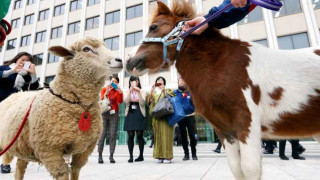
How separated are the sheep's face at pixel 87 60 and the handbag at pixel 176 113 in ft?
11.4

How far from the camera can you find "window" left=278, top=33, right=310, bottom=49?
1659cm

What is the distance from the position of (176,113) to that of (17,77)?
12.4 ft

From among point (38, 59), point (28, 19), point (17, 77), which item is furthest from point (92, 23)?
point (17, 77)

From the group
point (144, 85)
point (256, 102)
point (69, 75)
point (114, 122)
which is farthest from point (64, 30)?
point (256, 102)

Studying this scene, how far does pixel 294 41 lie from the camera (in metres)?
17.0

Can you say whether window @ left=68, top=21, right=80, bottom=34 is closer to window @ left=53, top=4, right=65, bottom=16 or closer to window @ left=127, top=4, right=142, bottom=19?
window @ left=53, top=4, right=65, bottom=16

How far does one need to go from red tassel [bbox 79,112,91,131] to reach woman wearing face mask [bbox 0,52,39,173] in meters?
1.32

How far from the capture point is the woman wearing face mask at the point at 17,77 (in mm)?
2944

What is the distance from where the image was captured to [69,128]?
6.96 feet

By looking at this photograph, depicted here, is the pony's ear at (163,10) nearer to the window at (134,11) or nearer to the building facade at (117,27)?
the building facade at (117,27)

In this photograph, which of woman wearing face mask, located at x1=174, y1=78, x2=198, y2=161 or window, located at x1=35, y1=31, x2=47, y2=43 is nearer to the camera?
woman wearing face mask, located at x1=174, y1=78, x2=198, y2=161

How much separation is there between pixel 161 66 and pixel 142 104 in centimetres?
440

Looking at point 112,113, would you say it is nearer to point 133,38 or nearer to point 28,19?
point 133,38

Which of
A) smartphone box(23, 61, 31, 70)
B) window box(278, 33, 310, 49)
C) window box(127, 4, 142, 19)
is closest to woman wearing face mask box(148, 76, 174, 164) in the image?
smartphone box(23, 61, 31, 70)
